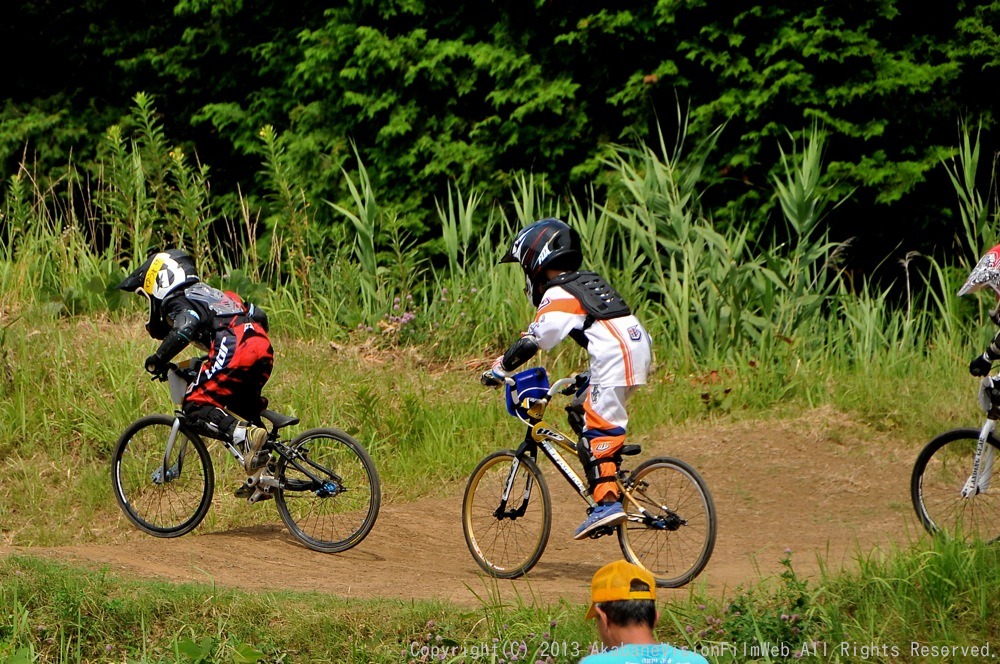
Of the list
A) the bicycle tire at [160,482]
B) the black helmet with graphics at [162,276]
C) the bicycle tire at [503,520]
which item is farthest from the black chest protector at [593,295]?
the bicycle tire at [160,482]

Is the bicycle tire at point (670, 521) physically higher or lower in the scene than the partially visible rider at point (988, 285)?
lower

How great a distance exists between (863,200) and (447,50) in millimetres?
4722

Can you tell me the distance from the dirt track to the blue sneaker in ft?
1.03

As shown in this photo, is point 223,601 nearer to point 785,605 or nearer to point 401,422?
point 785,605

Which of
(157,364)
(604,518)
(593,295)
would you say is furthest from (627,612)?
(157,364)

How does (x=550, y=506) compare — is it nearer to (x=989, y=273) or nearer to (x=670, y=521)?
(x=670, y=521)

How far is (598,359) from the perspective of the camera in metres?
6.50

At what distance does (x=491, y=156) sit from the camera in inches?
543

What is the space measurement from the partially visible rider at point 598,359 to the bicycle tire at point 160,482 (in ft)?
7.49

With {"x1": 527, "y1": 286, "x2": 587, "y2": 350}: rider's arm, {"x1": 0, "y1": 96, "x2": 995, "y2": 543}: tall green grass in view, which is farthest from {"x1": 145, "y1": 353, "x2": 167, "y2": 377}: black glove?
{"x1": 527, "y1": 286, "x2": 587, "y2": 350}: rider's arm

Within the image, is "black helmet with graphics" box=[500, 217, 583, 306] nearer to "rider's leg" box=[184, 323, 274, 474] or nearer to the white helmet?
"rider's leg" box=[184, 323, 274, 474]

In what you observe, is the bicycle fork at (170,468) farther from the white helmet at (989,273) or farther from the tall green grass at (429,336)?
the white helmet at (989,273)

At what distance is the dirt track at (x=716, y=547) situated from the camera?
664 cm

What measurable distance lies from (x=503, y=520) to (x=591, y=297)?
1396 millimetres
